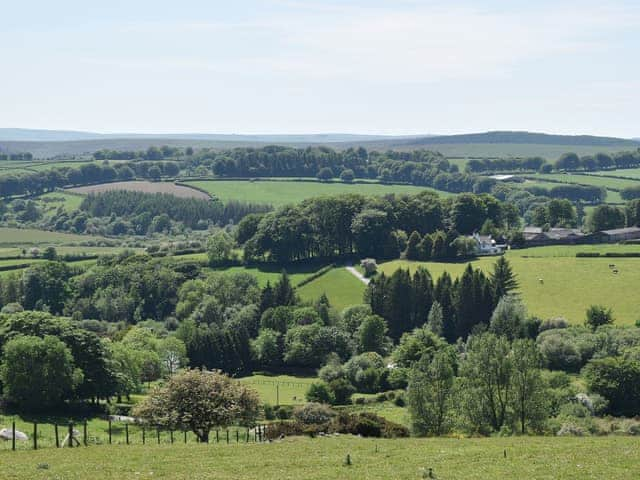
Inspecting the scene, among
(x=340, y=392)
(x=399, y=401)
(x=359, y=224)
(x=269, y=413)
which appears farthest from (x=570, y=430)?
(x=359, y=224)

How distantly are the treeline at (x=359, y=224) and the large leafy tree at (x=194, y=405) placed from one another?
97.5 m

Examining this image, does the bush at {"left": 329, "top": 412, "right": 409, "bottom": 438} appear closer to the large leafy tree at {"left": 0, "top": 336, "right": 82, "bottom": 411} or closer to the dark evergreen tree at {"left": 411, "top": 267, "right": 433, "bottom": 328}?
the large leafy tree at {"left": 0, "top": 336, "right": 82, "bottom": 411}

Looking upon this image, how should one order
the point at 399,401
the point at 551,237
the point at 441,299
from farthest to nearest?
1. the point at 551,237
2. the point at 441,299
3. the point at 399,401

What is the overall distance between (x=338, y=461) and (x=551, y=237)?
402 ft

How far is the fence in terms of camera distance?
133 ft

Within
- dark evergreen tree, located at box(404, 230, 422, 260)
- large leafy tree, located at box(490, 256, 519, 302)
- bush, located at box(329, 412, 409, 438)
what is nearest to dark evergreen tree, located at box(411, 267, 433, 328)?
large leafy tree, located at box(490, 256, 519, 302)

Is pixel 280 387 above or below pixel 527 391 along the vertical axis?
below

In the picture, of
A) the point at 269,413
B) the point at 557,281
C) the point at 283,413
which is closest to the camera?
the point at 283,413

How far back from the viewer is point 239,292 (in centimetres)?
13012

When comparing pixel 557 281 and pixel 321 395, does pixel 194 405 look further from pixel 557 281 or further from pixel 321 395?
pixel 557 281

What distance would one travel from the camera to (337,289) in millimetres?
132250

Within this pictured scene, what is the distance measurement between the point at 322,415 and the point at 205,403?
1953cm

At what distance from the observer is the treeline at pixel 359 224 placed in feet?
492

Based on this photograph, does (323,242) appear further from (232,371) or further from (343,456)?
(343,456)
